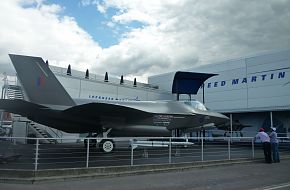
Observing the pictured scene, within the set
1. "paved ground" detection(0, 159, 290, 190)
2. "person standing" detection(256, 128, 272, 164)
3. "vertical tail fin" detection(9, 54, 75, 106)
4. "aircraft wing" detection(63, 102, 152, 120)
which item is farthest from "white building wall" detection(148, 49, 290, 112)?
"vertical tail fin" detection(9, 54, 75, 106)

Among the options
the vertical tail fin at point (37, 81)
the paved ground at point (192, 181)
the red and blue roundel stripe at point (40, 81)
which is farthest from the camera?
the red and blue roundel stripe at point (40, 81)

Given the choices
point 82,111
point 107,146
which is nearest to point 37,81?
point 82,111

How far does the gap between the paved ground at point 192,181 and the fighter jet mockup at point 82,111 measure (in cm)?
469

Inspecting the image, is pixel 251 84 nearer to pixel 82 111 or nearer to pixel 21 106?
pixel 82 111

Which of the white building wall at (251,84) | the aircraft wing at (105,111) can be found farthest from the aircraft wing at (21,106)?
the white building wall at (251,84)

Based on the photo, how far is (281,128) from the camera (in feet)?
102

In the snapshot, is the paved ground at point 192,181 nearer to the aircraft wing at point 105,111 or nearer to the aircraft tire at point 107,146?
the aircraft wing at point 105,111

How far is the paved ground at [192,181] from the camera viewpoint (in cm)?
859

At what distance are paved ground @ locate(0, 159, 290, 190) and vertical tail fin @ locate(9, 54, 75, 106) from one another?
7.64 meters

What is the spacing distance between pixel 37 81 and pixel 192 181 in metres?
9.75

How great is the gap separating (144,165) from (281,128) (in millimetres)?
24164

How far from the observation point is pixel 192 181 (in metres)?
9.77

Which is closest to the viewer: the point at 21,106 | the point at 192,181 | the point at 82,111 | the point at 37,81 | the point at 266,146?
the point at 192,181

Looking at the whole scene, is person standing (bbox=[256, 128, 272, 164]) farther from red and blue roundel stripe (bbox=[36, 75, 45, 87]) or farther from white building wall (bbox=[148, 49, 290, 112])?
white building wall (bbox=[148, 49, 290, 112])
